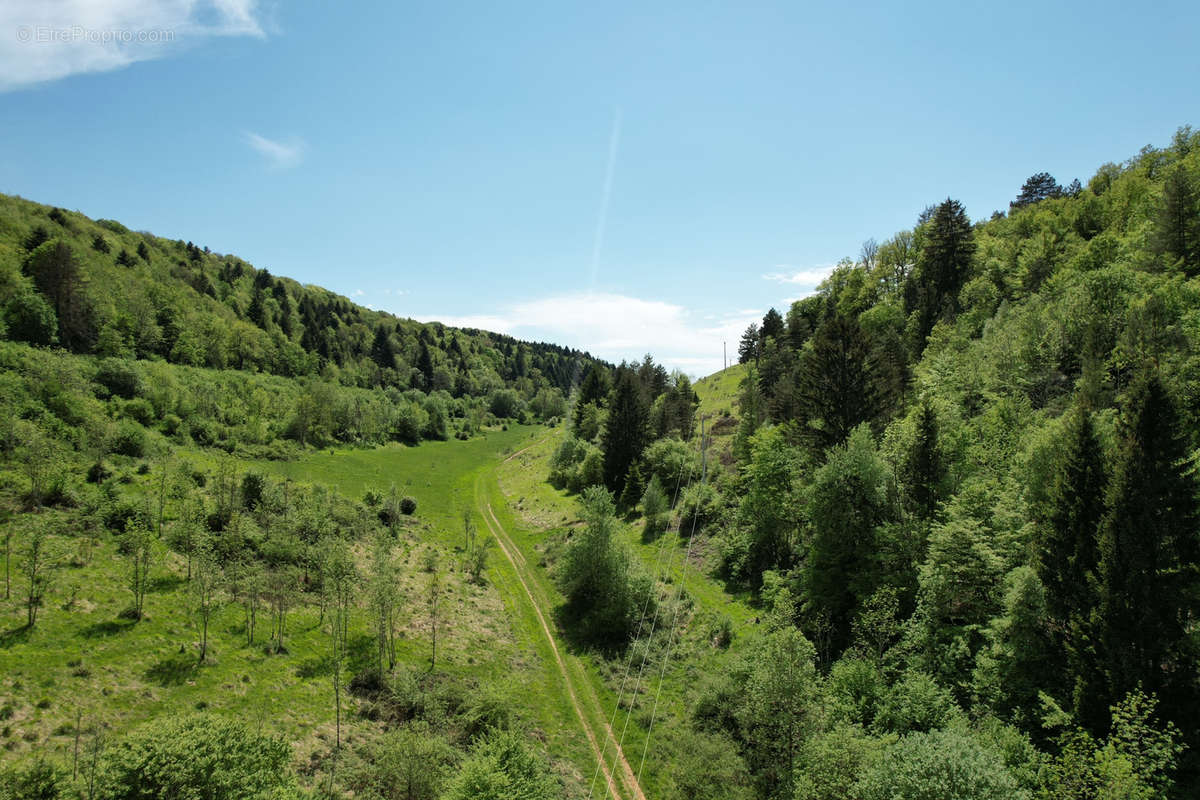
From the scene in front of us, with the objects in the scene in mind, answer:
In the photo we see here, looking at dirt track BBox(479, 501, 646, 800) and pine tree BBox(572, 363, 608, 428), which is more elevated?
pine tree BBox(572, 363, 608, 428)

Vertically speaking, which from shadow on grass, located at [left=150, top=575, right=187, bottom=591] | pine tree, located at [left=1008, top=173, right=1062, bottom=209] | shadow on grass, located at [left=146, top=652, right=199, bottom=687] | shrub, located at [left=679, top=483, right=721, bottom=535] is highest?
pine tree, located at [left=1008, top=173, right=1062, bottom=209]

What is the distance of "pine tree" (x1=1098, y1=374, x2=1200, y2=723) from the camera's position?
636 inches

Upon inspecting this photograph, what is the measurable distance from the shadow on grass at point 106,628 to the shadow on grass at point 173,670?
3250mm

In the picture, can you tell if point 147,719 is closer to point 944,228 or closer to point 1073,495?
point 1073,495

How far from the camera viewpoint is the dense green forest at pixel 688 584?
1627 cm

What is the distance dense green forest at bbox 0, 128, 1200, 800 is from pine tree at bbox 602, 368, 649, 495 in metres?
0.49

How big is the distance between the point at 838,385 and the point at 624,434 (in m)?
A: 29.9

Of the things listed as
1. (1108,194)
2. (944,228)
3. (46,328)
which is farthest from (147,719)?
(1108,194)

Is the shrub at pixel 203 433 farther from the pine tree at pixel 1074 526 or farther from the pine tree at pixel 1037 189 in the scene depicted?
the pine tree at pixel 1037 189

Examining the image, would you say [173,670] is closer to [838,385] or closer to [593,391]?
[838,385]

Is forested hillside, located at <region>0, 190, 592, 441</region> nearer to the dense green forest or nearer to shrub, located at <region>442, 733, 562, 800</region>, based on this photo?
the dense green forest

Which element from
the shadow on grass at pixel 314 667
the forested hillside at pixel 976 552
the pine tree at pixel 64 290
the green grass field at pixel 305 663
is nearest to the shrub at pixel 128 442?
the green grass field at pixel 305 663

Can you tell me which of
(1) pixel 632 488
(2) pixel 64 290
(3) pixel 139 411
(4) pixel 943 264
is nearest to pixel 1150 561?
(1) pixel 632 488

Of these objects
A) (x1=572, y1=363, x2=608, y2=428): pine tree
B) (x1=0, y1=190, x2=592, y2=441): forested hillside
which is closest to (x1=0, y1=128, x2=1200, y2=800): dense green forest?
(x1=0, y1=190, x2=592, y2=441): forested hillside
